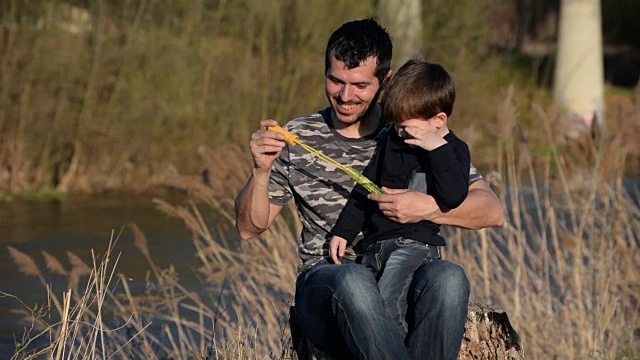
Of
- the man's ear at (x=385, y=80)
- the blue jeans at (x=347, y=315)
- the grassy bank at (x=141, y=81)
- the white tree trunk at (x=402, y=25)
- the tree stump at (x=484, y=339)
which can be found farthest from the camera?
the white tree trunk at (x=402, y=25)

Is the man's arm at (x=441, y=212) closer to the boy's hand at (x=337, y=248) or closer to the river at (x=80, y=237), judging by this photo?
the boy's hand at (x=337, y=248)

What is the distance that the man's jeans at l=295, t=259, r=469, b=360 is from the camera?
446 cm

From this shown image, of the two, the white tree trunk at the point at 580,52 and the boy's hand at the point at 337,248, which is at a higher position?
the boy's hand at the point at 337,248

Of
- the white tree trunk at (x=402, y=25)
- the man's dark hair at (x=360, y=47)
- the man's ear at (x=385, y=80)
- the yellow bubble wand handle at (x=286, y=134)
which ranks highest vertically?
the man's dark hair at (x=360, y=47)

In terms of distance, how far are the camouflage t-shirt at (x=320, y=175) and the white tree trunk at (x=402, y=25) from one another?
34.6 ft

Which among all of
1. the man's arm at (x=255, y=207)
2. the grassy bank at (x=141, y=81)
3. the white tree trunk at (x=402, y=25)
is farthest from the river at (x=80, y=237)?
the man's arm at (x=255, y=207)

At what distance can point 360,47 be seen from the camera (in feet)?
16.4

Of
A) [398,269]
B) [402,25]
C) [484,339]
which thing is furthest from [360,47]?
[402,25]

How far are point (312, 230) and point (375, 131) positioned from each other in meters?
0.45

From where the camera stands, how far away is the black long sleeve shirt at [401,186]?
15.3 ft

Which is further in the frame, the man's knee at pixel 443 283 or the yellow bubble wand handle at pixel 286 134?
the yellow bubble wand handle at pixel 286 134

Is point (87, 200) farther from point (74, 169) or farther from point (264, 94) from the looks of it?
point (264, 94)

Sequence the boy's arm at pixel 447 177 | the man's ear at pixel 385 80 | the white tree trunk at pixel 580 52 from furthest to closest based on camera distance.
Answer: the white tree trunk at pixel 580 52 → the man's ear at pixel 385 80 → the boy's arm at pixel 447 177

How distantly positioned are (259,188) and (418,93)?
0.71 meters
